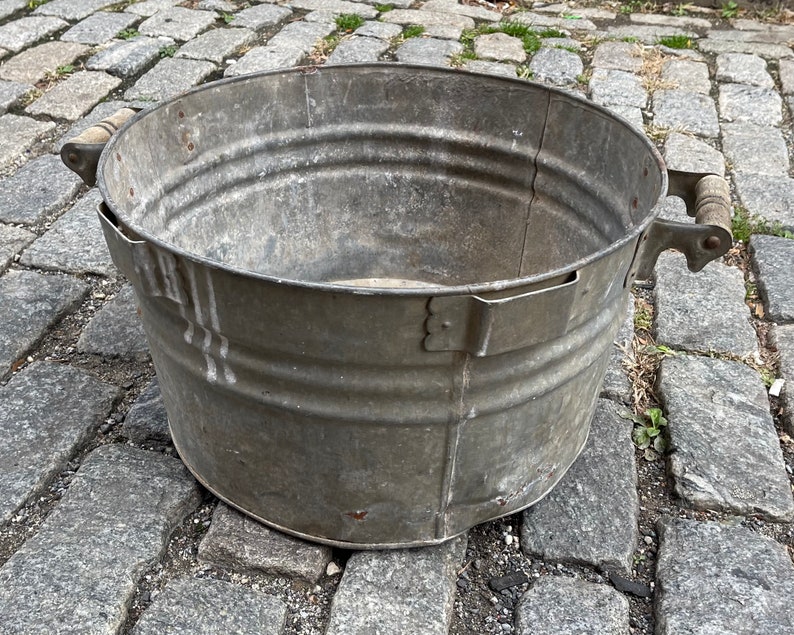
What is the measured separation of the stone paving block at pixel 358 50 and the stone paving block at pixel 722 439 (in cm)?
226

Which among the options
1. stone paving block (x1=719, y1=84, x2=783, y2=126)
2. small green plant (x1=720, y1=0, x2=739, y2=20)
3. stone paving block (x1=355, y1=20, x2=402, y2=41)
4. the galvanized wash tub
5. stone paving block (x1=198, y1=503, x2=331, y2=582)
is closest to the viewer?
the galvanized wash tub

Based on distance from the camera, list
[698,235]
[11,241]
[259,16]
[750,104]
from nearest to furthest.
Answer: [698,235] → [11,241] → [750,104] → [259,16]

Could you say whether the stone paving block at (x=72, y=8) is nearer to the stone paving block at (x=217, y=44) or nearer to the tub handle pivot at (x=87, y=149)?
the stone paving block at (x=217, y=44)

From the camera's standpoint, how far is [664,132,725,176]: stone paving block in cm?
312

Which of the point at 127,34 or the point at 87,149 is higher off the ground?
the point at 87,149

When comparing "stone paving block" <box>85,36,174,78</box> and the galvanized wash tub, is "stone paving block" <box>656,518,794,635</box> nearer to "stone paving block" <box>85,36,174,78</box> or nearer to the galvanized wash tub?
the galvanized wash tub

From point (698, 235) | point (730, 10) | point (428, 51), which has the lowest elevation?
point (730, 10)

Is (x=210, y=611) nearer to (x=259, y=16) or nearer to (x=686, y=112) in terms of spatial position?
(x=686, y=112)

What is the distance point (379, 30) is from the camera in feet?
13.4

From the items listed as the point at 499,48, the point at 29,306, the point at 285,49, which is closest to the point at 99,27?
the point at 285,49

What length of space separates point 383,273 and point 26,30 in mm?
2502

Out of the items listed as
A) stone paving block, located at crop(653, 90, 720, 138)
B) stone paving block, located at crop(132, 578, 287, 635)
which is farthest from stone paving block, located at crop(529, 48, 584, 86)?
stone paving block, located at crop(132, 578, 287, 635)

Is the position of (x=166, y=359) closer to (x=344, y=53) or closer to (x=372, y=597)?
(x=372, y=597)

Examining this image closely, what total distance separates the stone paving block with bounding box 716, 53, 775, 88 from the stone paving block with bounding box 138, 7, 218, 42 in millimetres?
2627
